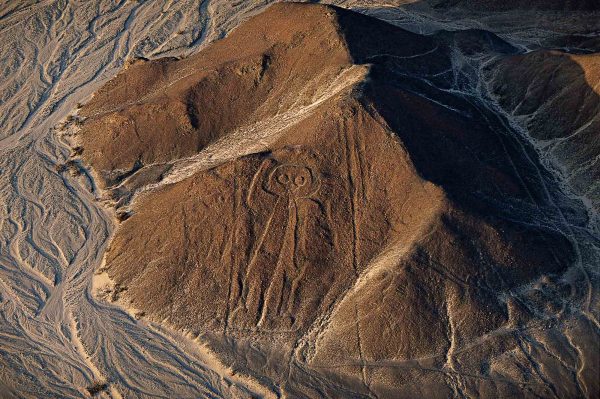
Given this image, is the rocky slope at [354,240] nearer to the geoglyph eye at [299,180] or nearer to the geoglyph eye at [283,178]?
the geoglyph eye at [283,178]

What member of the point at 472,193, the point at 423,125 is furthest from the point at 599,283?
the point at 423,125

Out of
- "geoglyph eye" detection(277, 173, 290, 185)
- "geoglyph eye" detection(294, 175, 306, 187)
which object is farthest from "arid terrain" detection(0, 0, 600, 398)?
"geoglyph eye" detection(294, 175, 306, 187)

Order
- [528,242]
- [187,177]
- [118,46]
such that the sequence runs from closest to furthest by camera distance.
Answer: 1. [528,242]
2. [187,177]
3. [118,46]

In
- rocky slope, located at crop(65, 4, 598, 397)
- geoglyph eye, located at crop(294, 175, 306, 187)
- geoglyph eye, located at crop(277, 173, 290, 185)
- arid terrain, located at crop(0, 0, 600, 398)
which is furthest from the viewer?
geoglyph eye, located at crop(277, 173, 290, 185)

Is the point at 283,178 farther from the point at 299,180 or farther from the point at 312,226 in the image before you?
the point at 312,226

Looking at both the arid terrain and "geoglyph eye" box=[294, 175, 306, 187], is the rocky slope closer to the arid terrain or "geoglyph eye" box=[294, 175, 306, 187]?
the arid terrain

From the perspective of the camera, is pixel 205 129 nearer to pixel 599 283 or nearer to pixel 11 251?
pixel 11 251

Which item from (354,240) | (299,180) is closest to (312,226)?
(354,240)

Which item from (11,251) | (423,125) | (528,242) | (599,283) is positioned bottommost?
(599,283)
